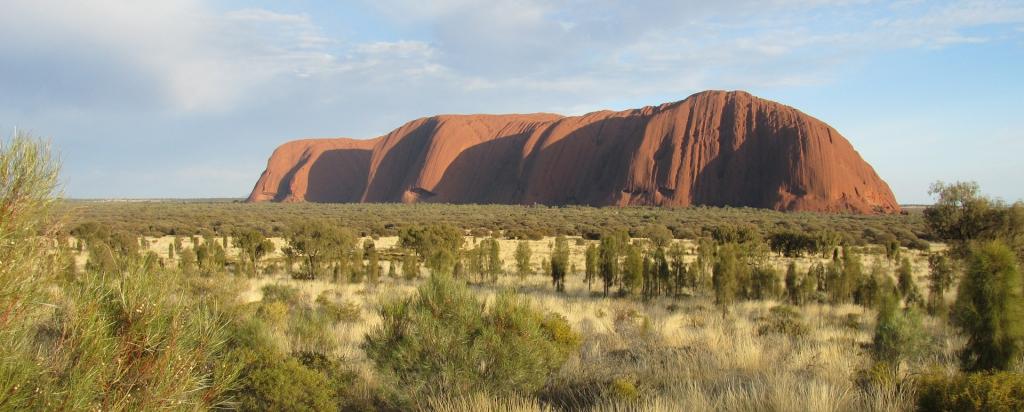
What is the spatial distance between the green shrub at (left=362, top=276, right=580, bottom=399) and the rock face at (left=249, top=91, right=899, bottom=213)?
208ft

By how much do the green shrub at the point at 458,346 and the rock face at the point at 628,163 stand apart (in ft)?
208

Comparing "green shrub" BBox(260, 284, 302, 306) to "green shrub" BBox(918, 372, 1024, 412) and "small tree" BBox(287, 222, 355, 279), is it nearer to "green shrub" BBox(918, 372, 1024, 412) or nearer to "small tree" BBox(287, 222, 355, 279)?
"small tree" BBox(287, 222, 355, 279)

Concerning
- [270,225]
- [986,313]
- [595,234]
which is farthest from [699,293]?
[270,225]

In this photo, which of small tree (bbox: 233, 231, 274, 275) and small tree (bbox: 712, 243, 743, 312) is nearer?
small tree (bbox: 712, 243, 743, 312)

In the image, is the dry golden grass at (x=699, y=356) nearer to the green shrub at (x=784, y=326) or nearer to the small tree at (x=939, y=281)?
the green shrub at (x=784, y=326)

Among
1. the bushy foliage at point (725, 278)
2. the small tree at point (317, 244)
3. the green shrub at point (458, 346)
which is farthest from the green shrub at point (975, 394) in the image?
the small tree at point (317, 244)

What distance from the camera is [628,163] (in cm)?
7550

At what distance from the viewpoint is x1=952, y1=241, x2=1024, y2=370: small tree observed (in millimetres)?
5473

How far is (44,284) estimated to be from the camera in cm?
259

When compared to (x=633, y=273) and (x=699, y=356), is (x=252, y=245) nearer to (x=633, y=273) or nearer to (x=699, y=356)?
(x=633, y=273)

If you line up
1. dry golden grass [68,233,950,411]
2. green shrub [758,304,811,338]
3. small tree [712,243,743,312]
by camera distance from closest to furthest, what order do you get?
dry golden grass [68,233,950,411] → green shrub [758,304,811,338] → small tree [712,243,743,312]

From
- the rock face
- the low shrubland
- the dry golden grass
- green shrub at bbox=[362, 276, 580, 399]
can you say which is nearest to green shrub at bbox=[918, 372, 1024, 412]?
the low shrubland

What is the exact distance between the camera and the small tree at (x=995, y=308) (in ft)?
18.0

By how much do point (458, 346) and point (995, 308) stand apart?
5.12 meters
